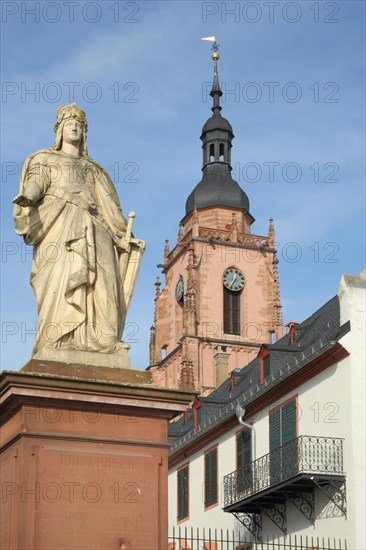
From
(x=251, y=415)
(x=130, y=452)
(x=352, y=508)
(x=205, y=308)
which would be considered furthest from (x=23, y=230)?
(x=205, y=308)

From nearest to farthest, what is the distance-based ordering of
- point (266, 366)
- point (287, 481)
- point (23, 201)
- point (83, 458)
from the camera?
point (83, 458), point (23, 201), point (287, 481), point (266, 366)

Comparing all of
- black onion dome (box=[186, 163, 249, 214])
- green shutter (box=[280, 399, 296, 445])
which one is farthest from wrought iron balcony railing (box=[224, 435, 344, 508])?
black onion dome (box=[186, 163, 249, 214])

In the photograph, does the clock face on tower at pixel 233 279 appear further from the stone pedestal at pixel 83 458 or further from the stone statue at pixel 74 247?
the stone pedestal at pixel 83 458

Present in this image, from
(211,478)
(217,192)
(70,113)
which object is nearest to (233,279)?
(217,192)

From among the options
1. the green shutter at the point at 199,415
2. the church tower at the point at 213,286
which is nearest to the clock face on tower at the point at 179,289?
the church tower at the point at 213,286

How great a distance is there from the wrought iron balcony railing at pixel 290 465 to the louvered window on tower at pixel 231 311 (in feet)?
193

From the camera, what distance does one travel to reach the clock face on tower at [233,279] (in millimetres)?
89312

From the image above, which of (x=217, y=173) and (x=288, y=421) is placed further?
(x=217, y=173)

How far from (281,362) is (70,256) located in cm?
2119

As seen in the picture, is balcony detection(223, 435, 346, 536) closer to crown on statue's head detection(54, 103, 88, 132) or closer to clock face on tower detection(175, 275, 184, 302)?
crown on statue's head detection(54, 103, 88, 132)

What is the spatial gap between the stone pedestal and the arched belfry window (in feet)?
259

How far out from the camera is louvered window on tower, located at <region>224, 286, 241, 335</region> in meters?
88.3

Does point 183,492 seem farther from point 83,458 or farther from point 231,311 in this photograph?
point 231,311

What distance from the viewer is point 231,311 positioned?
89375mm
